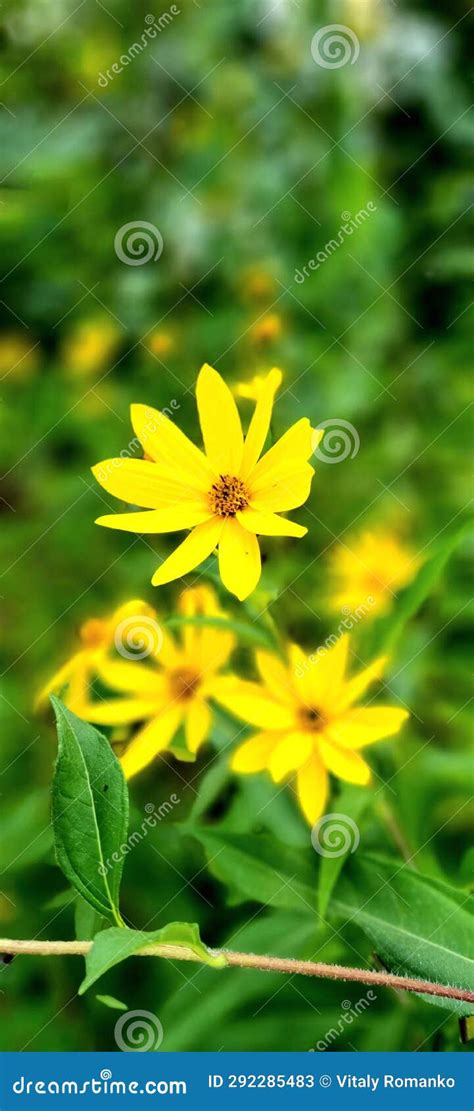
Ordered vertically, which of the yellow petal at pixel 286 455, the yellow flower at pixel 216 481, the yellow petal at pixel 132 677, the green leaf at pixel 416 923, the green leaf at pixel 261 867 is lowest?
the green leaf at pixel 261 867

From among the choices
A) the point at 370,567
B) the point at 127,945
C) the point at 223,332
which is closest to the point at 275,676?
the point at 127,945

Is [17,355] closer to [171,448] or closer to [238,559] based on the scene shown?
[171,448]

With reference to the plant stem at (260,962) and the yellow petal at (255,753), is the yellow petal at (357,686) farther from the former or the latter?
the plant stem at (260,962)

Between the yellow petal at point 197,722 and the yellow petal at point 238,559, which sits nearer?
the yellow petal at point 238,559

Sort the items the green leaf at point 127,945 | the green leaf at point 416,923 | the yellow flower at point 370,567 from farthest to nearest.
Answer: the yellow flower at point 370,567, the green leaf at point 416,923, the green leaf at point 127,945

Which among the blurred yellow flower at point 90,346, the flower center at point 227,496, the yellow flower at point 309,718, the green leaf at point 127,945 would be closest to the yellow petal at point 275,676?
the yellow flower at point 309,718

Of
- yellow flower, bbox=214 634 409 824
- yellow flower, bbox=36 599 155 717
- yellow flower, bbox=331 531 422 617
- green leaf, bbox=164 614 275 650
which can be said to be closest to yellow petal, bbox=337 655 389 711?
yellow flower, bbox=214 634 409 824
